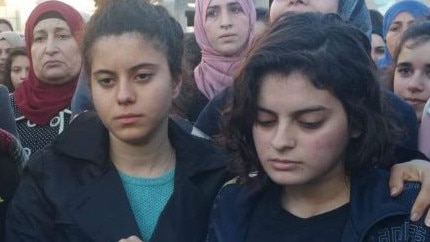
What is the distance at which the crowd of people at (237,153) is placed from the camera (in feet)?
4.94

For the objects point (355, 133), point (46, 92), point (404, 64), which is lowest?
point (46, 92)

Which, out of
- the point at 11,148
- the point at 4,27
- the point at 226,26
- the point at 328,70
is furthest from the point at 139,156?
the point at 4,27

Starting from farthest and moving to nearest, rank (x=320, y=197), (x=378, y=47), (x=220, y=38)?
(x=378, y=47)
(x=220, y=38)
(x=320, y=197)

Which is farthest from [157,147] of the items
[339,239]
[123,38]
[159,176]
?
[339,239]

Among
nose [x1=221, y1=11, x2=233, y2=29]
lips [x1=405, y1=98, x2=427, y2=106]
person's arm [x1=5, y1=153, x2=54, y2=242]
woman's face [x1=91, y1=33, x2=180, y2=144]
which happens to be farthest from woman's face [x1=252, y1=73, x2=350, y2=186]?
nose [x1=221, y1=11, x2=233, y2=29]

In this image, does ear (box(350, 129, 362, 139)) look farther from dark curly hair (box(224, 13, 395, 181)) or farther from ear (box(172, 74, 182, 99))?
ear (box(172, 74, 182, 99))

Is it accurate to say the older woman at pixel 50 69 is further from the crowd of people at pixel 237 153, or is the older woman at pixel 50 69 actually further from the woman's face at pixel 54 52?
the crowd of people at pixel 237 153

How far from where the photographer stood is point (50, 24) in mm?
2928

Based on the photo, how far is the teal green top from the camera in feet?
5.69

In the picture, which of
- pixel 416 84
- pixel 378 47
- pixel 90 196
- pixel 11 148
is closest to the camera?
pixel 90 196

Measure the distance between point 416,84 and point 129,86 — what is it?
138cm

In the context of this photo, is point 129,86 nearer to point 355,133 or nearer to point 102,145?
point 102,145

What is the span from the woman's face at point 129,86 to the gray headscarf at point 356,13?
86cm

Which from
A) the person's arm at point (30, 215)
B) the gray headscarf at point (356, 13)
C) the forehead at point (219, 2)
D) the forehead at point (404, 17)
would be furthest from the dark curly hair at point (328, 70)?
the forehead at point (404, 17)
